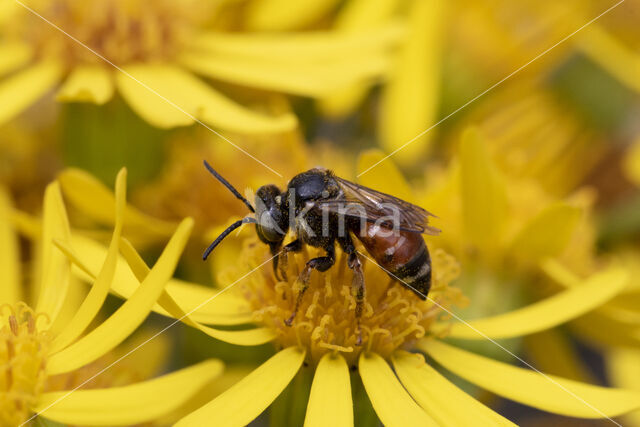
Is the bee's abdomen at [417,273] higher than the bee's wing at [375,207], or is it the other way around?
the bee's wing at [375,207]

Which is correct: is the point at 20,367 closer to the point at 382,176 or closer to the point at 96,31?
the point at 382,176

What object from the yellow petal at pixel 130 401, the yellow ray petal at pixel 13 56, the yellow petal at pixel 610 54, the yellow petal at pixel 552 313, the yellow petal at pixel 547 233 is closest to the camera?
the yellow petal at pixel 130 401

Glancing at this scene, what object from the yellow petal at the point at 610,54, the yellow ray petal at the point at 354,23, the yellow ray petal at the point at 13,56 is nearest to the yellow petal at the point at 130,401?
the yellow ray petal at the point at 13,56

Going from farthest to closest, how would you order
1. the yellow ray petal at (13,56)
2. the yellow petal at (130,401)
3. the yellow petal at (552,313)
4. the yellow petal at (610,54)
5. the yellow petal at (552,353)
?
the yellow petal at (610,54)
the yellow petal at (552,353)
the yellow ray petal at (13,56)
the yellow petal at (552,313)
the yellow petal at (130,401)

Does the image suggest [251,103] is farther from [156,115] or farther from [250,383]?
[250,383]

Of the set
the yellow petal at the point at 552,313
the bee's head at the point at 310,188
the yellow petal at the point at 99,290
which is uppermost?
the bee's head at the point at 310,188

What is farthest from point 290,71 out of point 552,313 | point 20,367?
point 20,367

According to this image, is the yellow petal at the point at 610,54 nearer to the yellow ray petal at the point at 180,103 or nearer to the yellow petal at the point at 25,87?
the yellow ray petal at the point at 180,103
